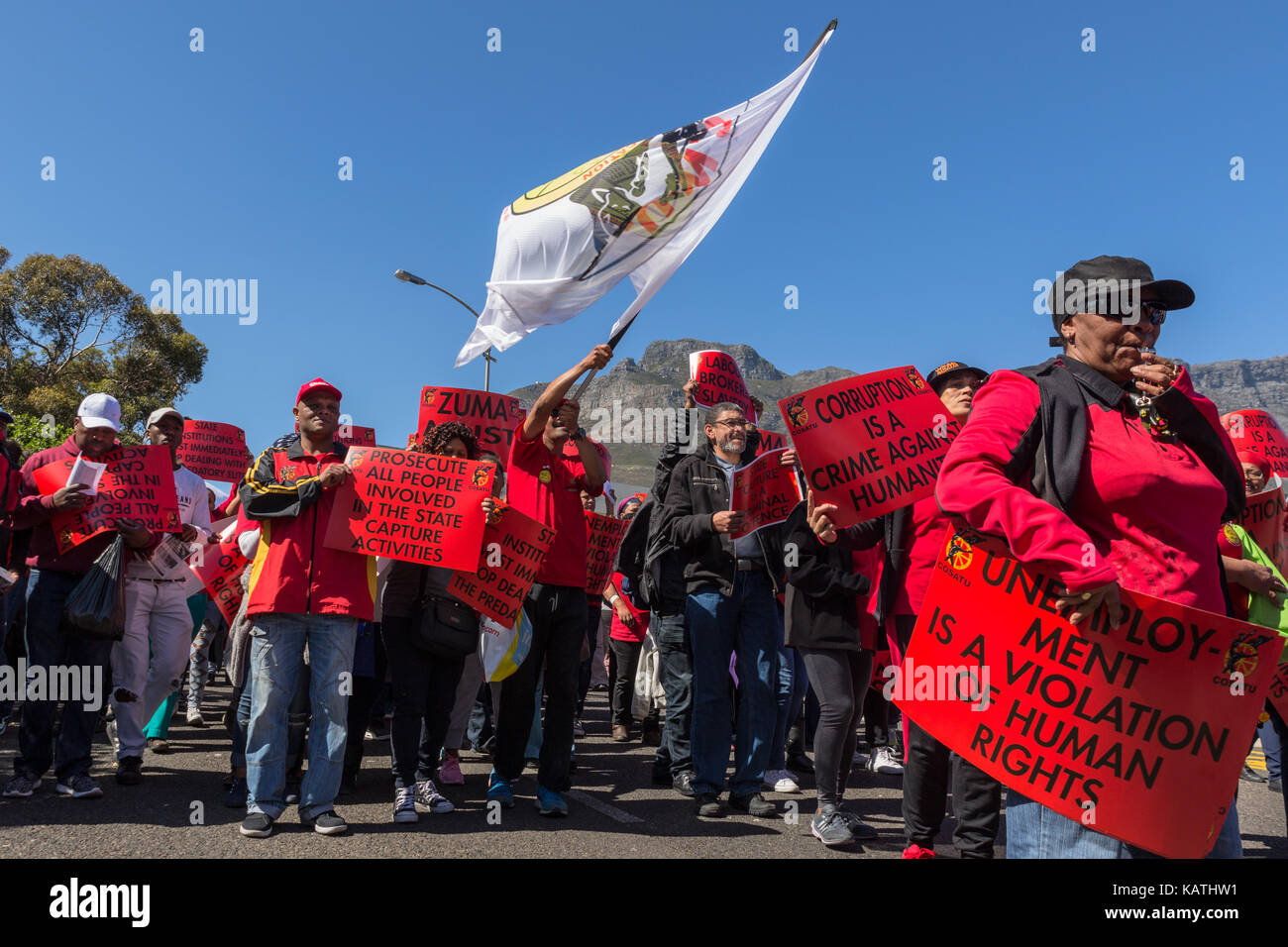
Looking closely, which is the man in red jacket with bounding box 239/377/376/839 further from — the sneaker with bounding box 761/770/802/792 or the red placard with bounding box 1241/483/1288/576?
the red placard with bounding box 1241/483/1288/576

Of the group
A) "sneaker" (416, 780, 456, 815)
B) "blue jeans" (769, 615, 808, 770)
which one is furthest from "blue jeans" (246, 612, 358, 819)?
"blue jeans" (769, 615, 808, 770)

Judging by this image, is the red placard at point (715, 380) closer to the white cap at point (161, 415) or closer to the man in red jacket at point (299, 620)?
the man in red jacket at point (299, 620)

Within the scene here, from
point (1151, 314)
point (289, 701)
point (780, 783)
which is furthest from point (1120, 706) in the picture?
point (780, 783)

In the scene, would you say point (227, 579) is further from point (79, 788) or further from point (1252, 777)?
point (1252, 777)

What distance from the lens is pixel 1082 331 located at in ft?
9.27

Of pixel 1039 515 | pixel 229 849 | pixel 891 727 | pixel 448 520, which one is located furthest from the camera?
pixel 891 727

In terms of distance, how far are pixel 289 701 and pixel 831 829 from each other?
3.14 metres

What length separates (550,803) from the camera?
19.1 ft

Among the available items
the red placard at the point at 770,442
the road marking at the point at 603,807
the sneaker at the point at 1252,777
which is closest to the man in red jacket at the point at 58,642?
the road marking at the point at 603,807

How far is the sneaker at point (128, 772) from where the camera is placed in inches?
250
